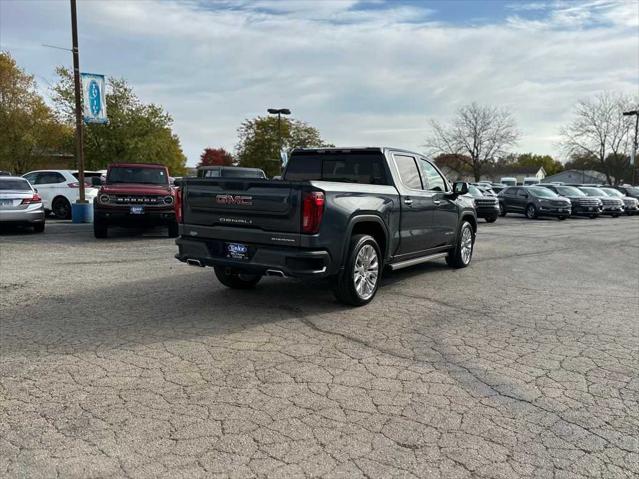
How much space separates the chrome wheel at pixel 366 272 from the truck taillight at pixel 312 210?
82 cm

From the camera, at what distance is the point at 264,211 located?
5.64 metres

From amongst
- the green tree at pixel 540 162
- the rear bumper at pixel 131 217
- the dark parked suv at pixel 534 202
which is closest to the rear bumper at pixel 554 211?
the dark parked suv at pixel 534 202

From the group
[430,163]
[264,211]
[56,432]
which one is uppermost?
[430,163]

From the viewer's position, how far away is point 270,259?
5605 mm

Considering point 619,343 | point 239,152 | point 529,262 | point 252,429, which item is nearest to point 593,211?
point 529,262

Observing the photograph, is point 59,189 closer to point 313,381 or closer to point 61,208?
point 61,208

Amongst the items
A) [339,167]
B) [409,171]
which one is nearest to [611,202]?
[409,171]

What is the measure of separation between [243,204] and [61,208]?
1494 centimetres

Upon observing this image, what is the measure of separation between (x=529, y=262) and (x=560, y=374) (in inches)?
253

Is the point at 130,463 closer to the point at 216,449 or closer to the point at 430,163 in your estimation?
the point at 216,449

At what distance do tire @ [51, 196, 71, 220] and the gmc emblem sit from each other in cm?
1430

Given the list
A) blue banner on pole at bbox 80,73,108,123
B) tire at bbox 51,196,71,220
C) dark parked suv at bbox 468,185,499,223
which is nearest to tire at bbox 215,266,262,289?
blue banner on pole at bbox 80,73,108,123

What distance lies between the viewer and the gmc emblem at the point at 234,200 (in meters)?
5.75

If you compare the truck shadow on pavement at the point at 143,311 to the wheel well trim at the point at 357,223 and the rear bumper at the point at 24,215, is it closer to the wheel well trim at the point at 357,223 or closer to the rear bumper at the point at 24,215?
the wheel well trim at the point at 357,223
